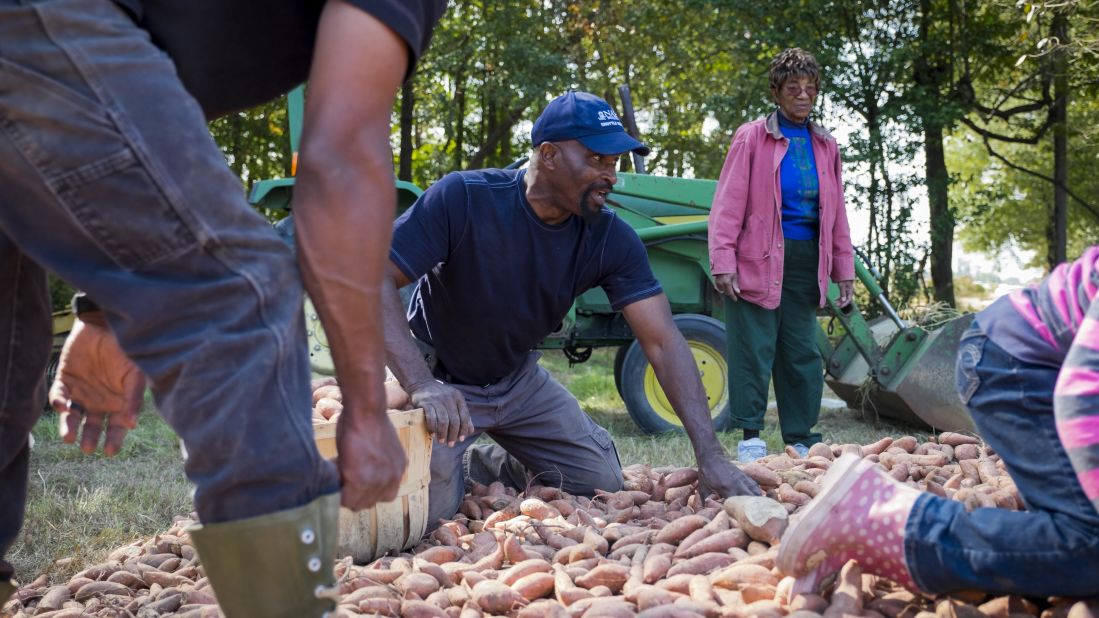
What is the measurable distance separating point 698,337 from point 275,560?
15.8 feet

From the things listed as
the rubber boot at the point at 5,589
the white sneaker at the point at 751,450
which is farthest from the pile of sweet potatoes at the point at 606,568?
the white sneaker at the point at 751,450

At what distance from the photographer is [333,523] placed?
137 cm

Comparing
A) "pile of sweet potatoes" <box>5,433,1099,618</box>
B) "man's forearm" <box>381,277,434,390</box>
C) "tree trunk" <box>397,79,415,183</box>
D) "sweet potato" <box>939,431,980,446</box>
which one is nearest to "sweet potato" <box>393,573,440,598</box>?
"pile of sweet potatoes" <box>5,433,1099,618</box>

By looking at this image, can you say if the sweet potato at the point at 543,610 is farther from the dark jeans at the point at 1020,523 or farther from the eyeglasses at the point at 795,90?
the eyeglasses at the point at 795,90

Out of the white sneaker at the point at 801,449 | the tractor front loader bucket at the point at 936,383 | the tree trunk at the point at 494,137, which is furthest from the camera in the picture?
the tree trunk at the point at 494,137

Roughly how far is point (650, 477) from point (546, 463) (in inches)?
14.7

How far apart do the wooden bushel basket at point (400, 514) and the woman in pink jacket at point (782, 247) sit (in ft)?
7.02

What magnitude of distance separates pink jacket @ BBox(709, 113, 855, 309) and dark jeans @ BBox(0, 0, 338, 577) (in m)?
3.60

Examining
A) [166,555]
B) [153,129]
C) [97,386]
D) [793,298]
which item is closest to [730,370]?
[793,298]

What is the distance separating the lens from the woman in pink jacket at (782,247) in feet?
15.7

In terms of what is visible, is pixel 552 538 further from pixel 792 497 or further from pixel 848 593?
pixel 848 593

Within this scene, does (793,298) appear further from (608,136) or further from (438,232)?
(438,232)

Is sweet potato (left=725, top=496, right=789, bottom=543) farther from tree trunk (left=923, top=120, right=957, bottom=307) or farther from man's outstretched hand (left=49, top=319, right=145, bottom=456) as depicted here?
tree trunk (left=923, top=120, right=957, bottom=307)

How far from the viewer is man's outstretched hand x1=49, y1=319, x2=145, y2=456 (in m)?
1.71
